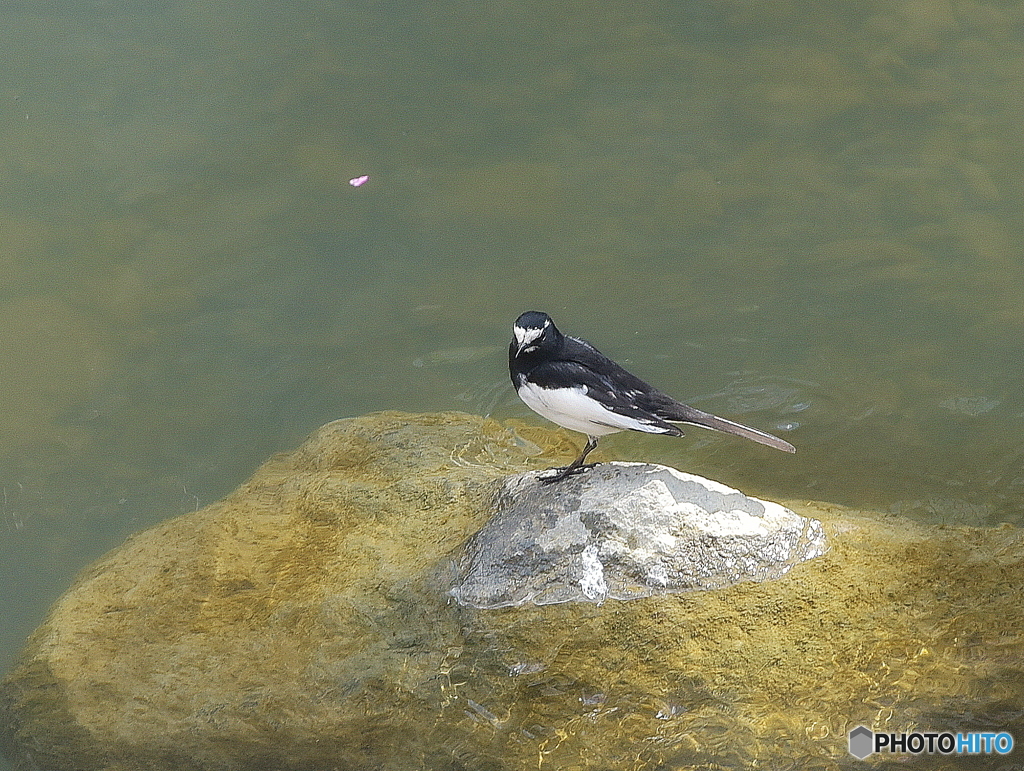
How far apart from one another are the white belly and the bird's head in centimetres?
16

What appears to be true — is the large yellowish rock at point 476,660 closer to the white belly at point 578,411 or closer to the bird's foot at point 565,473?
the bird's foot at point 565,473

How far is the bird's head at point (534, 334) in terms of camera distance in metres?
4.13

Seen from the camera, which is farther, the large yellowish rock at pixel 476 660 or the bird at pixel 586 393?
the bird at pixel 586 393

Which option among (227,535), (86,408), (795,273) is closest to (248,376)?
(86,408)

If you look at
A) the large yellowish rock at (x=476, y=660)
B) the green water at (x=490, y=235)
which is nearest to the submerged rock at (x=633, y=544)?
the large yellowish rock at (x=476, y=660)

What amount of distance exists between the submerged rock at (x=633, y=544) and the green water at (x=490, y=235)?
1.35m

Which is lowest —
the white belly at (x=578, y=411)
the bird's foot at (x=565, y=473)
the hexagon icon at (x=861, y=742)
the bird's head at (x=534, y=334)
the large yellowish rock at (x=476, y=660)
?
the hexagon icon at (x=861, y=742)

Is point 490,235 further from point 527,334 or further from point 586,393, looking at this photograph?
point 586,393

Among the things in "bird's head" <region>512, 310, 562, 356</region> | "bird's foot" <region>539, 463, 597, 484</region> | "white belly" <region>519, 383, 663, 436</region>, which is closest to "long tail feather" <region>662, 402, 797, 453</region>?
"white belly" <region>519, 383, 663, 436</region>

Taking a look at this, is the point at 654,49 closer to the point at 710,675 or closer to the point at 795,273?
the point at 795,273

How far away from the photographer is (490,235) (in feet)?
23.4

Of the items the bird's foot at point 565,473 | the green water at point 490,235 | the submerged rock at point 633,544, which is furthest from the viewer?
the green water at point 490,235

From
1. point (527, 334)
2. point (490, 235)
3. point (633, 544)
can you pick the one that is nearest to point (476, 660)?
point (633, 544)

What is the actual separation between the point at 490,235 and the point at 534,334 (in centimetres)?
311
